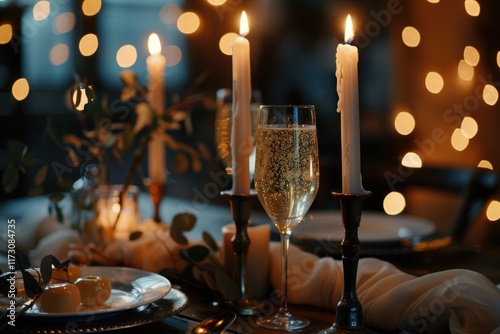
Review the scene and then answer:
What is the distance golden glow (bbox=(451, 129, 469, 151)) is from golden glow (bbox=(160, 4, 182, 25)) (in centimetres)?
262

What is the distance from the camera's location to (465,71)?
337 cm

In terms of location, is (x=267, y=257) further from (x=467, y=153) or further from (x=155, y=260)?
(x=467, y=153)

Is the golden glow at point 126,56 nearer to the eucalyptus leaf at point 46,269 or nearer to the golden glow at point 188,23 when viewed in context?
the golden glow at point 188,23

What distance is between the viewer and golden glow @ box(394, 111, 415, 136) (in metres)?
3.78

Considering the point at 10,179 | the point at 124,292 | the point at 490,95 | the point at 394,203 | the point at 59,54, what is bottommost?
the point at 394,203

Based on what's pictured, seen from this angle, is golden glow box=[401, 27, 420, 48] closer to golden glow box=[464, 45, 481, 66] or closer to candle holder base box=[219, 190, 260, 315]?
golden glow box=[464, 45, 481, 66]

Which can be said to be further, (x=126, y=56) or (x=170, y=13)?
(x=170, y=13)

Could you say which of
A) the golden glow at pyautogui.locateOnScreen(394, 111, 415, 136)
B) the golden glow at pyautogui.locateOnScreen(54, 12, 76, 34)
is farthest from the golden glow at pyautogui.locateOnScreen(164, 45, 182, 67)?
the golden glow at pyautogui.locateOnScreen(394, 111, 415, 136)

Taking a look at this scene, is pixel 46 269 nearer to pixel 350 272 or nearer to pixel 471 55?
pixel 350 272

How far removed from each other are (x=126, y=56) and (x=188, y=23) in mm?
878

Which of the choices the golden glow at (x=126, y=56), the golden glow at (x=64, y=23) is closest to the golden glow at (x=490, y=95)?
the golden glow at (x=126, y=56)

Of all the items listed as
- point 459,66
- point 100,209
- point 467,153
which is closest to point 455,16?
point 459,66

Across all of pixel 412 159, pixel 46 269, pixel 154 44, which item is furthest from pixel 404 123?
pixel 46 269

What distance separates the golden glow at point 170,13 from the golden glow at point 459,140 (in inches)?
103
